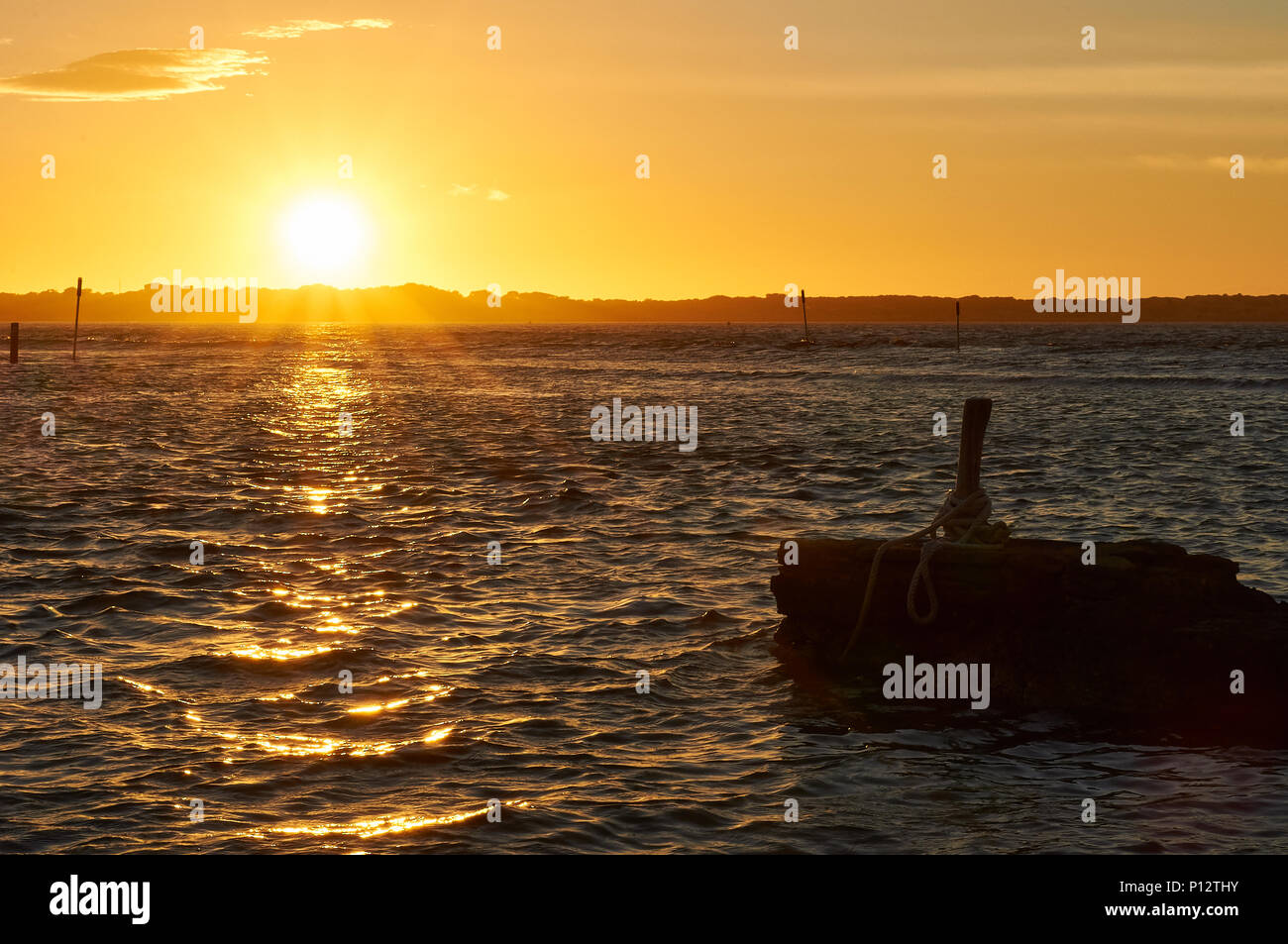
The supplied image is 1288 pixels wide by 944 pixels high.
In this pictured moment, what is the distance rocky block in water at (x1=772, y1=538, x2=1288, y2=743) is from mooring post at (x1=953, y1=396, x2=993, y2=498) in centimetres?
73

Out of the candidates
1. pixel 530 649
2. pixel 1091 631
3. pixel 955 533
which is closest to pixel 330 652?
pixel 530 649

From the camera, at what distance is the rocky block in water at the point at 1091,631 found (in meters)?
11.0

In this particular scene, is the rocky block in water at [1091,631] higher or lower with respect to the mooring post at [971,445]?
lower

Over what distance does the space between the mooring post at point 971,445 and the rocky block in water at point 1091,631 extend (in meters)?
0.73

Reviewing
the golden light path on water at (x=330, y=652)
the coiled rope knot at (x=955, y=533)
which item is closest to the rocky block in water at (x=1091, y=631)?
the coiled rope knot at (x=955, y=533)

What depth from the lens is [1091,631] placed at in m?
11.6

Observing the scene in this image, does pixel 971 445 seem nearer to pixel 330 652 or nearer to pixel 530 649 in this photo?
pixel 530 649

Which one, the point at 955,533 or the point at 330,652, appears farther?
the point at 330,652

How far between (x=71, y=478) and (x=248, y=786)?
69.4 ft

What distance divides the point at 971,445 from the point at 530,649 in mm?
5222

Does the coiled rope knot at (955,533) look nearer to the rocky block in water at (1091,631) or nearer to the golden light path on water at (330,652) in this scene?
the rocky block in water at (1091,631)

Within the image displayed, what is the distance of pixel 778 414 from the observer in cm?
5069

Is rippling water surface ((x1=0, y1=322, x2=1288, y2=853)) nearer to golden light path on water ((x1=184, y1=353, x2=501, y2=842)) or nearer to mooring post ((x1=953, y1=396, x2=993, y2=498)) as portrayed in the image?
golden light path on water ((x1=184, y1=353, x2=501, y2=842))
